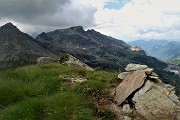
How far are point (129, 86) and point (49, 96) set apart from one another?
4561 mm

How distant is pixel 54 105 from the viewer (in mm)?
14297

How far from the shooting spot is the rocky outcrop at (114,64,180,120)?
15.5 m

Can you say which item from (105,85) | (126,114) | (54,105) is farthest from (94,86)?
(54,105)

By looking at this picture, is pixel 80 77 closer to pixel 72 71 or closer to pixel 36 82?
pixel 72 71

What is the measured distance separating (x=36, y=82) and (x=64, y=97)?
296 centimetres

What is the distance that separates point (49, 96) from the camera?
1580 cm

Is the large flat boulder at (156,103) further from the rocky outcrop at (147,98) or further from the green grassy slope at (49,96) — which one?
the green grassy slope at (49,96)

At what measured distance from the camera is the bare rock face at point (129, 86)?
55.1 feet

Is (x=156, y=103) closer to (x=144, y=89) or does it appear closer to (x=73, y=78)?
(x=144, y=89)

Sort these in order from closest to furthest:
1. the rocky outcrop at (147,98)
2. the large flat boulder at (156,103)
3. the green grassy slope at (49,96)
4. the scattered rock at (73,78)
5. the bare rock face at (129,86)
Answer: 1. the green grassy slope at (49,96)
2. the large flat boulder at (156,103)
3. the rocky outcrop at (147,98)
4. the bare rock face at (129,86)
5. the scattered rock at (73,78)

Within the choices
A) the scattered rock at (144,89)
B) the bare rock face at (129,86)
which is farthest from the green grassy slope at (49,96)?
the scattered rock at (144,89)

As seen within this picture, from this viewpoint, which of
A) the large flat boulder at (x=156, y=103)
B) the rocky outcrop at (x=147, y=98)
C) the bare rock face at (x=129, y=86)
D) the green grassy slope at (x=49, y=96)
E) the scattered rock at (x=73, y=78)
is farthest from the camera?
the scattered rock at (x=73, y=78)

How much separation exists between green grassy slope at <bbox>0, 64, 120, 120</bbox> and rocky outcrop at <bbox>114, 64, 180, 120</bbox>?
3.29 ft

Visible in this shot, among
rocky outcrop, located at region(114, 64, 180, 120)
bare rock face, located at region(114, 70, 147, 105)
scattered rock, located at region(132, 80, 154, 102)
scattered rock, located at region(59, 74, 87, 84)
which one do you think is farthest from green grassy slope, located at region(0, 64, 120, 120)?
scattered rock, located at region(132, 80, 154, 102)
